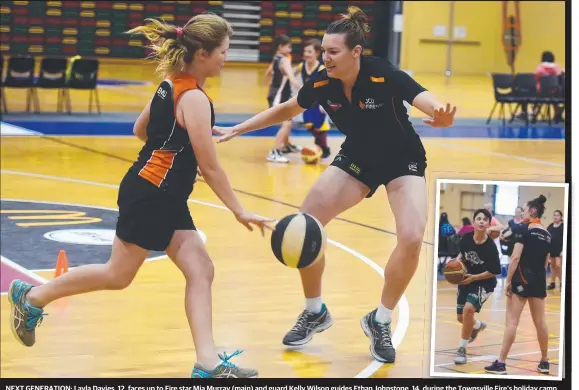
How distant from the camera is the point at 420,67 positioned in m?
34.3

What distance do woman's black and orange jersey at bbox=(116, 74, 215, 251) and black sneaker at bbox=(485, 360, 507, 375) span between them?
1818 millimetres

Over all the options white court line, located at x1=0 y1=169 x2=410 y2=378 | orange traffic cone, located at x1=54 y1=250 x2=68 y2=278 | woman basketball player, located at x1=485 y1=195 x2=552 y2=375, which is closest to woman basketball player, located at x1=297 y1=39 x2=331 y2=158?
white court line, located at x1=0 y1=169 x2=410 y2=378

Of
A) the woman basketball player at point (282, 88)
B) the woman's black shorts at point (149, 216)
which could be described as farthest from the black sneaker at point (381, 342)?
the woman basketball player at point (282, 88)

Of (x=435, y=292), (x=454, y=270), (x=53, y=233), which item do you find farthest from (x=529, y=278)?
(x=53, y=233)

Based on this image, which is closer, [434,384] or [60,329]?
[434,384]

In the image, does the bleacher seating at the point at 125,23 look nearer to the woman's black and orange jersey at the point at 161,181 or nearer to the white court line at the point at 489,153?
the white court line at the point at 489,153

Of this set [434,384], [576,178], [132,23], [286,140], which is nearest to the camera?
[434,384]

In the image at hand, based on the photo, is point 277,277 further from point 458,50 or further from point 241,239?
point 458,50

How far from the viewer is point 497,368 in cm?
548

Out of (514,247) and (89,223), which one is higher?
(514,247)

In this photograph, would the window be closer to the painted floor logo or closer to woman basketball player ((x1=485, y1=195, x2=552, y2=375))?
woman basketball player ((x1=485, y1=195, x2=552, y2=375))

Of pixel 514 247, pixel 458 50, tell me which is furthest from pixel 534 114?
pixel 514 247

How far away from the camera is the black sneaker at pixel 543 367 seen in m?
5.23

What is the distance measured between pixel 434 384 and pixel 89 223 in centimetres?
621
